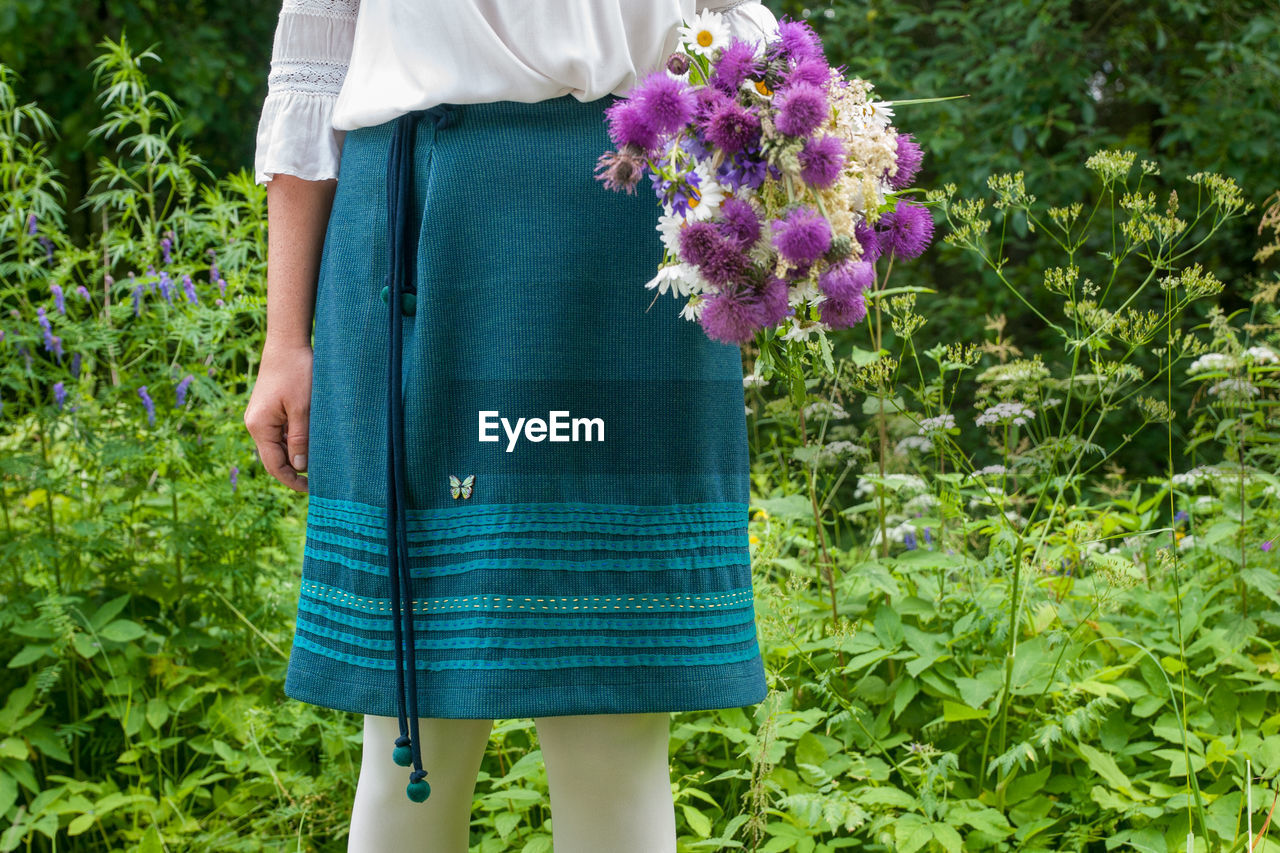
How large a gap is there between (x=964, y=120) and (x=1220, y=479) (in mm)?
2813

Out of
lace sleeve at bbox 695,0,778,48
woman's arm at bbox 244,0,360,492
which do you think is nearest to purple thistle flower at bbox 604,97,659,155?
lace sleeve at bbox 695,0,778,48

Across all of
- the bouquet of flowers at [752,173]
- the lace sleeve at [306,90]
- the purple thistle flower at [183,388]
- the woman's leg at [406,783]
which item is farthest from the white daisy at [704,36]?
the purple thistle flower at [183,388]

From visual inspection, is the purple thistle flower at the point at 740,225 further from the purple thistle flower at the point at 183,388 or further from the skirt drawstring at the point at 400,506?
the purple thistle flower at the point at 183,388

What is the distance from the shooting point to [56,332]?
246 cm

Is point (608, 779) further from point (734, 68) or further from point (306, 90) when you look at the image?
point (306, 90)

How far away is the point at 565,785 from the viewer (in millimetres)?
1212

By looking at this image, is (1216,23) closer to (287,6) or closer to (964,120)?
(964,120)

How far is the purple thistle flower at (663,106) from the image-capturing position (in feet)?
3.22

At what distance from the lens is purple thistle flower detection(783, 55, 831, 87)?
971 millimetres

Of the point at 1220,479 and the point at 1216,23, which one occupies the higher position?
the point at 1216,23

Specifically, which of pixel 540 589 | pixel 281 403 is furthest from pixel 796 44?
pixel 281 403

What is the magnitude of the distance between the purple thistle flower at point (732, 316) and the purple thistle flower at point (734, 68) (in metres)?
0.19

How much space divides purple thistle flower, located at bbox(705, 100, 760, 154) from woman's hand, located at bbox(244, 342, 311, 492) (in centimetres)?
58

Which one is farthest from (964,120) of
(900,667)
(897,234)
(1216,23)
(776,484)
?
(897,234)
